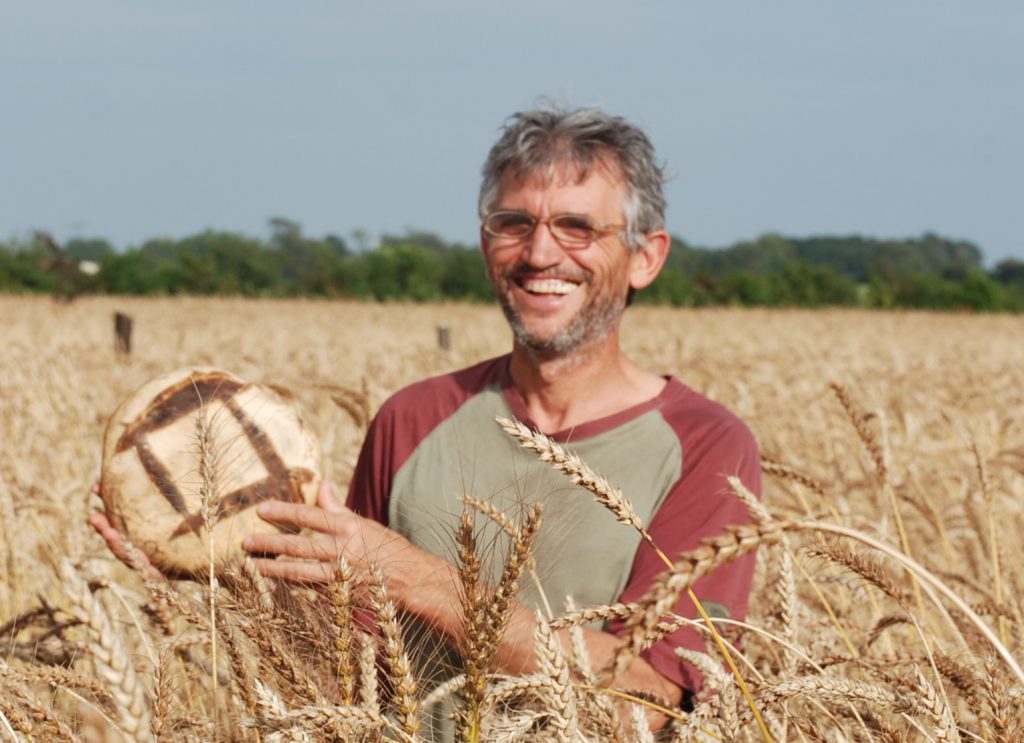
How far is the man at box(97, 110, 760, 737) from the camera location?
2541mm

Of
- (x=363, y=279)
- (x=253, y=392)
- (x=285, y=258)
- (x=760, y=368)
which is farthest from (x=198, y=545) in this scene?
(x=285, y=258)

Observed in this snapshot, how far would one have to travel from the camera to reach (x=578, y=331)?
2879 millimetres

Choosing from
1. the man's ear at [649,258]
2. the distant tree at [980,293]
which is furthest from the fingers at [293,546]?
the distant tree at [980,293]

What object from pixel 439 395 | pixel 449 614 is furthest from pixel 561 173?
pixel 449 614

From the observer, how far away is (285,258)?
5803cm

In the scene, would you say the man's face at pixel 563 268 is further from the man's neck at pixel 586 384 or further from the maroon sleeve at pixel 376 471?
the maroon sleeve at pixel 376 471

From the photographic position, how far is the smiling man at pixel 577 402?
254cm

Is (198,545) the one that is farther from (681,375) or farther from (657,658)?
(681,375)

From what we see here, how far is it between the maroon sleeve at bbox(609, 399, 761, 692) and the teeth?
491 mm

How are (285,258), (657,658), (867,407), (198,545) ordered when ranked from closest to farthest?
1. (198,545)
2. (657,658)
3. (867,407)
4. (285,258)

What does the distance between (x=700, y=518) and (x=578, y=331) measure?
651 mm

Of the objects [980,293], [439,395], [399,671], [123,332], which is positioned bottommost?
[123,332]

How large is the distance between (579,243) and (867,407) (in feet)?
17.4

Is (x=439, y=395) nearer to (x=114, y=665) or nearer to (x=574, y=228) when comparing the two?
(x=574, y=228)
